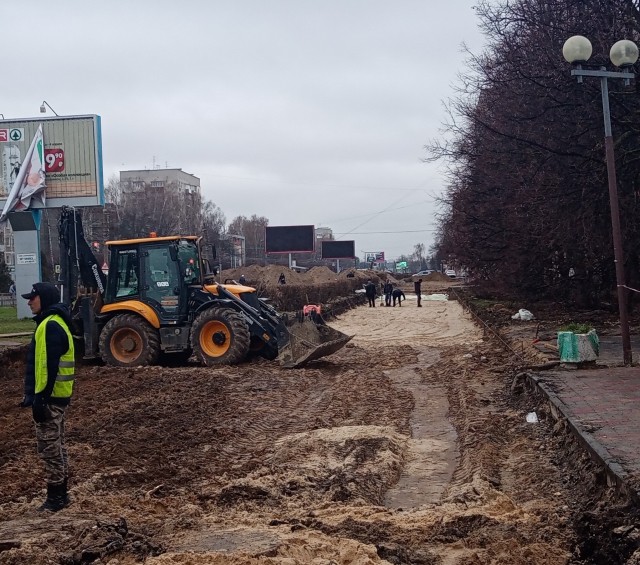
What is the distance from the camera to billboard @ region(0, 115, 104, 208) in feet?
98.3

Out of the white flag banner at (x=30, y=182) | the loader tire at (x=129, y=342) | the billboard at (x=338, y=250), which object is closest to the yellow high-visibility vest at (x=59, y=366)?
the loader tire at (x=129, y=342)

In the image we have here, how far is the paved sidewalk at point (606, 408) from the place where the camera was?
6572 mm

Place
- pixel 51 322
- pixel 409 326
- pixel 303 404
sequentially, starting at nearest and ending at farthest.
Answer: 1. pixel 51 322
2. pixel 303 404
3. pixel 409 326

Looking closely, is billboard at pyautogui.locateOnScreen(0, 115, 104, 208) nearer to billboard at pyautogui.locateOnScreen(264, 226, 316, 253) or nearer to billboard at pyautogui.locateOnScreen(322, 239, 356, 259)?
billboard at pyautogui.locateOnScreen(264, 226, 316, 253)

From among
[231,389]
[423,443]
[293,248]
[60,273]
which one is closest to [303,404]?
[231,389]

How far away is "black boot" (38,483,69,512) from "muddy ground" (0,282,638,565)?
93 millimetres

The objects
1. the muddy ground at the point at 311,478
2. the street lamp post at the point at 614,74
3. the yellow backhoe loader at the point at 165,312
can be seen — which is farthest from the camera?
the yellow backhoe loader at the point at 165,312

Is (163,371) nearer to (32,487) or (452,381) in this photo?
(452,381)

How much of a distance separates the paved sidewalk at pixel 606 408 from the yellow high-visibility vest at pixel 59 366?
4.55 meters

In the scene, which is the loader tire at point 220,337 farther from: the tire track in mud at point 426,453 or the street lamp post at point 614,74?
the street lamp post at point 614,74

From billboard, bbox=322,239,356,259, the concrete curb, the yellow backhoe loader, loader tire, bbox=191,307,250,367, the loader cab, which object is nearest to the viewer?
the concrete curb

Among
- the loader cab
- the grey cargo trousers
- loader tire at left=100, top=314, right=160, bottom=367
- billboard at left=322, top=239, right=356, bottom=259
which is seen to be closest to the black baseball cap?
the grey cargo trousers

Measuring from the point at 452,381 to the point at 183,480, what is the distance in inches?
294

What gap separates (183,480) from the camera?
7.76m
